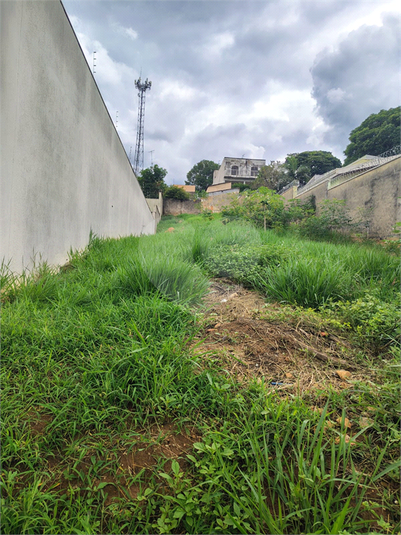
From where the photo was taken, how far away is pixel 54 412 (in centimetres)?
101

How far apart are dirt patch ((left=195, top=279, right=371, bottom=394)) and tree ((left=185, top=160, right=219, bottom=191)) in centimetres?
3605

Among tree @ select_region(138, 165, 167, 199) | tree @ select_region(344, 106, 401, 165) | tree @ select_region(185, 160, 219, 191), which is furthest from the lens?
tree @ select_region(185, 160, 219, 191)

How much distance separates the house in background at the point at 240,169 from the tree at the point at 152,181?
849 centimetres

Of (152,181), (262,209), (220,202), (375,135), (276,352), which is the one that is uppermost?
(375,135)

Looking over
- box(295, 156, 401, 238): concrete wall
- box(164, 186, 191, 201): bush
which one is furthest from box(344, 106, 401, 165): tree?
box(164, 186, 191, 201): bush

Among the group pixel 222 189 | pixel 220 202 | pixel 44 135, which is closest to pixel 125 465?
pixel 44 135

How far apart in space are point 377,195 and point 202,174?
99.5ft

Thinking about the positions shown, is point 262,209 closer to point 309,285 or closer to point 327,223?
point 327,223

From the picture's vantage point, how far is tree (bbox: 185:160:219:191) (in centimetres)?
3572

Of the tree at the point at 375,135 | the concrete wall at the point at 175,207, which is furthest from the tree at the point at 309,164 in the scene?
the concrete wall at the point at 175,207

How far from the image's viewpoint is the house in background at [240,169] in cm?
3022

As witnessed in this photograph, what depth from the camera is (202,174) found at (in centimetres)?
3656

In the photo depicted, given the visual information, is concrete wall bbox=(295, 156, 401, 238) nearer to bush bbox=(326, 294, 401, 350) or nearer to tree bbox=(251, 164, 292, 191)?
bush bbox=(326, 294, 401, 350)

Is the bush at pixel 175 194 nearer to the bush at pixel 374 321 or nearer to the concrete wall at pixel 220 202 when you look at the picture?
the concrete wall at pixel 220 202
